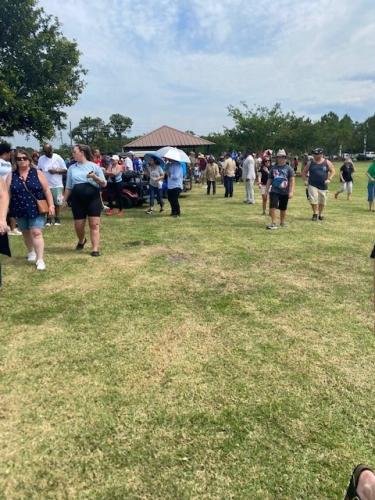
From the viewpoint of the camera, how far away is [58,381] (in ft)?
9.66

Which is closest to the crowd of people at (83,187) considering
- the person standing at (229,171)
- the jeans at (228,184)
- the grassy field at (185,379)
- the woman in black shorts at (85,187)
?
the woman in black shorts at (85,187)

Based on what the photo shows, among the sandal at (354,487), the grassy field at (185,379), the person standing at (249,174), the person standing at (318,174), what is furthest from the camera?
the person standing at (249,174)

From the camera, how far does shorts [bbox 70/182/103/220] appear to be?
20.8 feet

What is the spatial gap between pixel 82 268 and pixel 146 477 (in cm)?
400

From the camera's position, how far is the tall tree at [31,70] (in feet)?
47.9

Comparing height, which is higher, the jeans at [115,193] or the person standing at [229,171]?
the person standing at [229,171]

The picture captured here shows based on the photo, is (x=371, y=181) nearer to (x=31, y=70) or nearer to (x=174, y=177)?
(x=174, y=177)

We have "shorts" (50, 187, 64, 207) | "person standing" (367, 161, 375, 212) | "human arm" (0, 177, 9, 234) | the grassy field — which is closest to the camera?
the grassy field

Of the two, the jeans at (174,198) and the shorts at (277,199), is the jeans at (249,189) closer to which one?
the jeans at (174,198)

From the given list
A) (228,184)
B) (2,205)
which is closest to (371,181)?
(228,184)

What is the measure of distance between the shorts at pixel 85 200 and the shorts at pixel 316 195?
16.9 ft

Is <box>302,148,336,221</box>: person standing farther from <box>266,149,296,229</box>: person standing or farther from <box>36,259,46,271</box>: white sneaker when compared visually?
<box>36,259,46,271</box>: white sneaker

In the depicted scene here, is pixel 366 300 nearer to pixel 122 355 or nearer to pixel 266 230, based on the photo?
pixel 122 355

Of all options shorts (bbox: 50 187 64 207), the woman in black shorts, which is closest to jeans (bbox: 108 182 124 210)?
shorts (bbox: 50 187 64 207)
